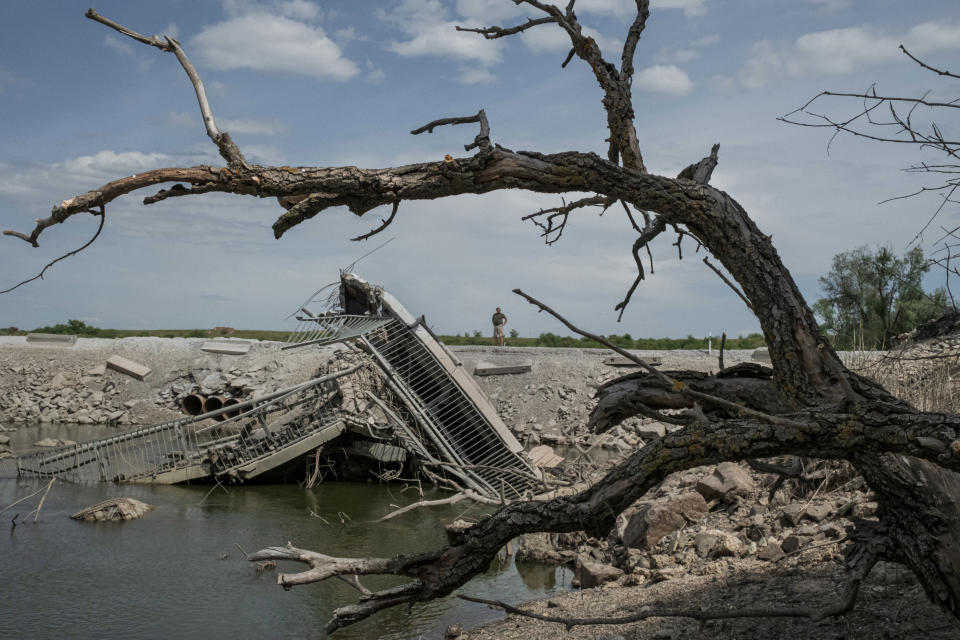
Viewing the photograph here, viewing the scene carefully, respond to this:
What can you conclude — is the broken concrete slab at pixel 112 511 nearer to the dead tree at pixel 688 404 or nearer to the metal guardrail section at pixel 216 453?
the metal guardrail section at pixel 216 453

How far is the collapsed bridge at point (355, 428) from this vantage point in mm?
14938

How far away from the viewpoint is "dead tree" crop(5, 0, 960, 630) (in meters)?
3.66

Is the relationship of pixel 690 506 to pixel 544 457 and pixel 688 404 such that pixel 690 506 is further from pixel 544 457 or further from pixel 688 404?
pixel 544 457

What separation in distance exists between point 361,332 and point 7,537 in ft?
22.9

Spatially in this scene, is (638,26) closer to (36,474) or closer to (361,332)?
(361,332)

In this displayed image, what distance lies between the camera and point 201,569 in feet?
32.9

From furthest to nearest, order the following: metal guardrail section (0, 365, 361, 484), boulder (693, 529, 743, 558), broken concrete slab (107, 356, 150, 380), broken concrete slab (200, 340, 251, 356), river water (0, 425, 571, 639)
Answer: broken concrete slab (200, 340, 251, 356) < broken concrete slab (107, 356, 150, 380) < metal guardrail section (0, 365, 361, 484) < river water (0, 425, 571, 639) < boulder (693, 529, 743, 558)

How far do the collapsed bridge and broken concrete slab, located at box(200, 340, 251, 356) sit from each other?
10.5 metres

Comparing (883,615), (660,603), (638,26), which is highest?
(638,26)

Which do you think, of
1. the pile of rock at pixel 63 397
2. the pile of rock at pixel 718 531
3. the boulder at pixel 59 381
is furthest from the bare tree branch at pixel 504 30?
the boulder at pixel 59 381

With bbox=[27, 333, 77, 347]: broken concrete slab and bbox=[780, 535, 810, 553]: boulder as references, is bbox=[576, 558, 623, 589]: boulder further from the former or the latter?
bbox=[27, 333, 77, 347]: broken concrete slab

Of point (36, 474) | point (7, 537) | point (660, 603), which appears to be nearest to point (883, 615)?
point (660, 603)

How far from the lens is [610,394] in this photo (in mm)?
4480

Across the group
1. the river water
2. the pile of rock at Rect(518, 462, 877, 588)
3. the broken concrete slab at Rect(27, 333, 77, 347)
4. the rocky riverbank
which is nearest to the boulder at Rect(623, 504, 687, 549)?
the pile of rock at Rect(518, 462, 877, 588)
